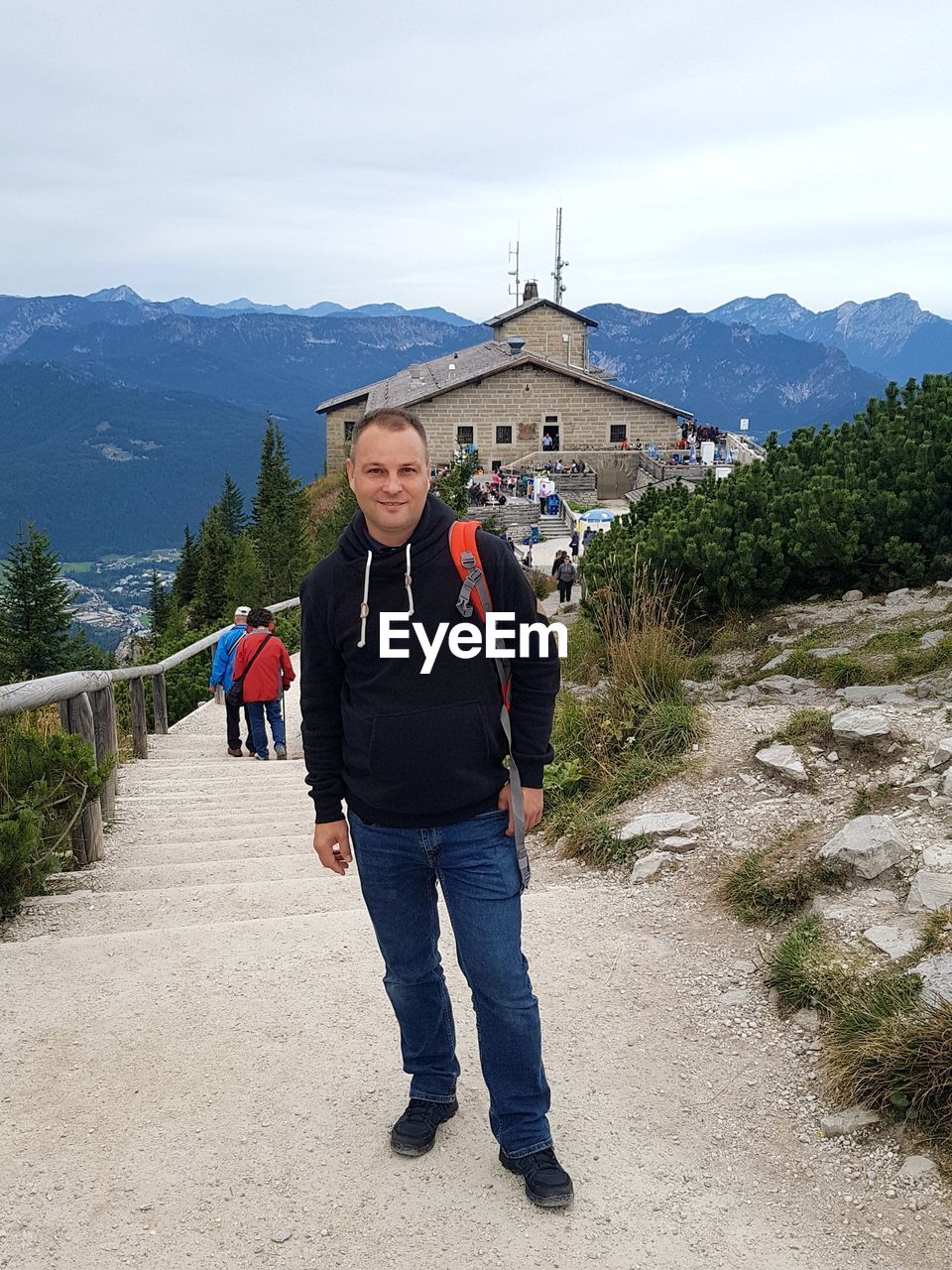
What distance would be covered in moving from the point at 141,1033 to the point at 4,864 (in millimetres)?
1417

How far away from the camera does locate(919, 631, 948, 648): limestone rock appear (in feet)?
23.8

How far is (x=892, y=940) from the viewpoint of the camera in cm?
357

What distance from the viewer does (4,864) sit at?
4.53 meters

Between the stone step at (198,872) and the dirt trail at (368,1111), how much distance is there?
20.1 inches

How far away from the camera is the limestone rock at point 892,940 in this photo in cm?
349

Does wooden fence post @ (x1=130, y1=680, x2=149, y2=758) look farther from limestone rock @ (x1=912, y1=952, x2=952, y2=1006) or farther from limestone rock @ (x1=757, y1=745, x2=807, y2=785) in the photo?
limestone rock @ (x1=912, y1=952, x2=952, y2=1006)

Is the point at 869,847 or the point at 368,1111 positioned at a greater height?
the point at 869,847

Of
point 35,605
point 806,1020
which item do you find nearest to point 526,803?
point 806,1020

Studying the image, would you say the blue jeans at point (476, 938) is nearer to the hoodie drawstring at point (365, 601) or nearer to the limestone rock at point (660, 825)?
the hoodie drawstring at point (365, 601)

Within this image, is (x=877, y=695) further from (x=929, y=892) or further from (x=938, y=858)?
(x=929, y=892)

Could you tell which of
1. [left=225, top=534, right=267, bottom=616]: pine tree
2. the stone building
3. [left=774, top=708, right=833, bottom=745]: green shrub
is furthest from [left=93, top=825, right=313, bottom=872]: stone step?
the stone building

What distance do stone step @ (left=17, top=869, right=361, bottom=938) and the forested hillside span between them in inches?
173

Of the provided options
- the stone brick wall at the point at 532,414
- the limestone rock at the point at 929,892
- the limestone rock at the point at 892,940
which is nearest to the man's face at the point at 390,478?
the limestone rock at the point at 892,940

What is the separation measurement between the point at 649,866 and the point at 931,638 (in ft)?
12.0
